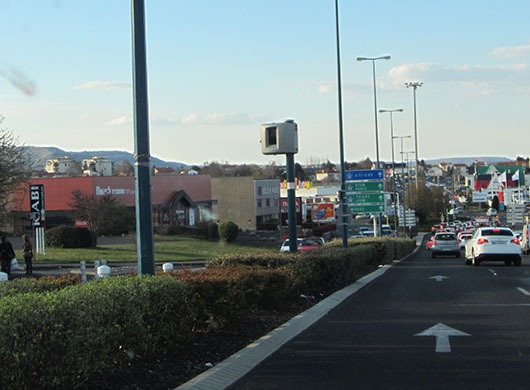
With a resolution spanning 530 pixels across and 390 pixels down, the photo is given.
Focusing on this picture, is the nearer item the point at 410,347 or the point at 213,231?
the point at 410,347

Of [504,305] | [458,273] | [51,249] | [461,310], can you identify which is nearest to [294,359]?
[461,310]

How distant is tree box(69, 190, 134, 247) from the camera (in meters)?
54.0

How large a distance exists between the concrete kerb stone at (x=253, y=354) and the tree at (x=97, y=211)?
41.7 m

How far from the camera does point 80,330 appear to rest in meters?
6.34

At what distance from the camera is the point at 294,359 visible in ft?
28.6

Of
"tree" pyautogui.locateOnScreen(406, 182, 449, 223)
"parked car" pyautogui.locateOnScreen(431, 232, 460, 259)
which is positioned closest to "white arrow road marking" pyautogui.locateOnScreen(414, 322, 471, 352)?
"parked car" pyautogui.locateOnScreen(431, 232, 460, 259)

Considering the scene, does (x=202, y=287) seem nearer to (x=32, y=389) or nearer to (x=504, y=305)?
(x=32, y=389)

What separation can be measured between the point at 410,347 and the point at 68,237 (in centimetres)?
4033

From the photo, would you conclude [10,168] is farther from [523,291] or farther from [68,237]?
[68,237]

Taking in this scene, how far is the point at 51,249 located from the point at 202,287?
38.3 meters

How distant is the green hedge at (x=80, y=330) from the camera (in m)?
5.77

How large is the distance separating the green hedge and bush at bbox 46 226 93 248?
40138 mm

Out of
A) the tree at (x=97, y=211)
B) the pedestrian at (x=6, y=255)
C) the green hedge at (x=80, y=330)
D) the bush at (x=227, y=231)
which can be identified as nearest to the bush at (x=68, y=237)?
the tree at (x=97, y=211)

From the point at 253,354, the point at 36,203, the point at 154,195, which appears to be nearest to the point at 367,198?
the point at 36,203
